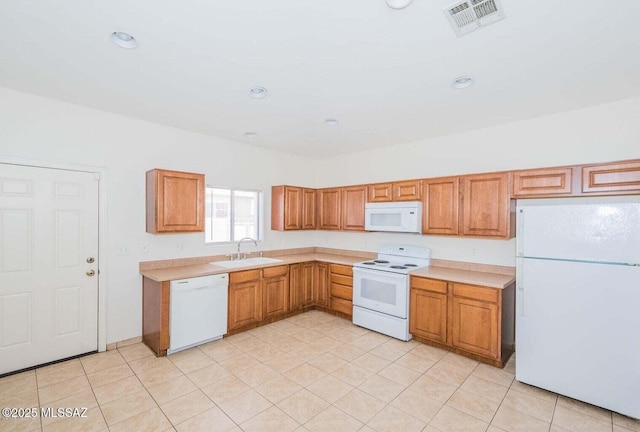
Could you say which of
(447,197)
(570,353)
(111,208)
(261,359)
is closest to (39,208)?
(111,208)

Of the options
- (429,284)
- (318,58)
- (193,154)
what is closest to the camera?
(318,58)

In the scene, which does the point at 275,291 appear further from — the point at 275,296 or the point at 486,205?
the point at 486,205

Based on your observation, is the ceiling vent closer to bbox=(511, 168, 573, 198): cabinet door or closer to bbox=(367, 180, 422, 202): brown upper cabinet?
bbox=(511, 168, 573, 198): cabinet door

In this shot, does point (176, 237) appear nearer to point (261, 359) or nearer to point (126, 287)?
point (126, 287)

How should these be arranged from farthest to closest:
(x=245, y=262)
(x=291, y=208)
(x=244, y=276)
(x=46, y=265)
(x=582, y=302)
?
1. (x=291, y=208)
2. (x=245, y=262)
3. (x=244, y=276)
4. (x=46, y=265)
5. (x=582, y=302)

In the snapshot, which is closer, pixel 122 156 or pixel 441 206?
pixel 122 156

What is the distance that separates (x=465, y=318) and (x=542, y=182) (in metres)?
1.65

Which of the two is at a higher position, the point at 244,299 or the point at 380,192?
the point at 380,192

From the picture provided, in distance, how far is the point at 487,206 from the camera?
3553mm

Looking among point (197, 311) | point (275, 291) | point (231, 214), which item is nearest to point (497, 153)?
point (275, 291)

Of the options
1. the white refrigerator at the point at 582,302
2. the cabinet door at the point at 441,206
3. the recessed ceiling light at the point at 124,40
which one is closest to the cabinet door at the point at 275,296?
the cabinet door at the point at 441,206

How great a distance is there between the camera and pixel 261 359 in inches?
132

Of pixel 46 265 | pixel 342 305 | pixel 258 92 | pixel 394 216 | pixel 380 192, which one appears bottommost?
pixel 342 305

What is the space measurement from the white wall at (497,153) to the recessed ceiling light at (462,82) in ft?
4.68
